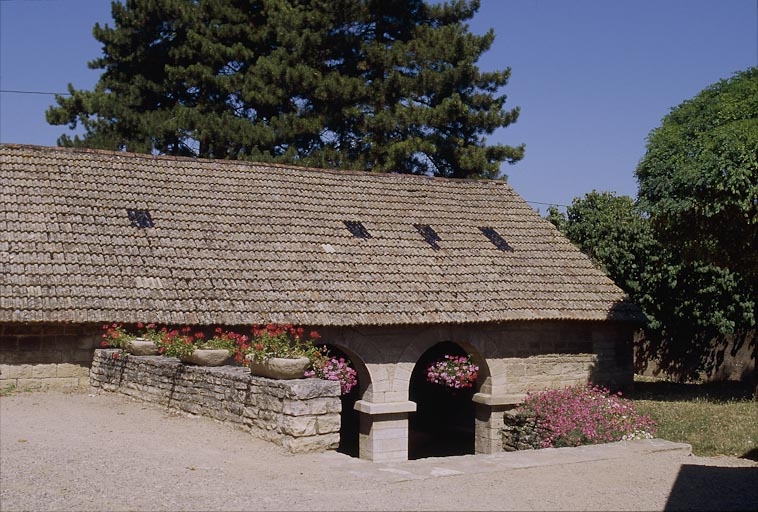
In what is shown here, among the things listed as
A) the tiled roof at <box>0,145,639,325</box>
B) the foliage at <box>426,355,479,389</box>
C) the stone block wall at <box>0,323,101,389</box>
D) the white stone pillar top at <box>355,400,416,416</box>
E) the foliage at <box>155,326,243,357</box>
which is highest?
the tiled roof at <box>0,145,639,325</box>

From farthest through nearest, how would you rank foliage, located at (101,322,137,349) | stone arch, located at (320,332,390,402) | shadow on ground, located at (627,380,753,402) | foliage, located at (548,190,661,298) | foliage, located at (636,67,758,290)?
foliage, located at (548,190,661,298) → shadow on ground, located at (627,380,753,402) → stone arch, located at (320,332,390,402) → foliage, located at (636,67,758,290) → foliage, located at (101,322,137,349)

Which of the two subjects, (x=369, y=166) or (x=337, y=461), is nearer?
(x=337, y=461)

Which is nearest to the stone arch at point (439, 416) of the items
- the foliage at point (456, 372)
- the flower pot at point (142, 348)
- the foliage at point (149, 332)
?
the foliage at point (456, 372)

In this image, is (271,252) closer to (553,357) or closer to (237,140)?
(553,357)

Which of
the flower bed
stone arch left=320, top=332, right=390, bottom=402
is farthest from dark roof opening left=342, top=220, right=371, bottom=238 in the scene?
the flower bed

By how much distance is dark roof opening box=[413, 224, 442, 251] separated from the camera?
1680 centimetres

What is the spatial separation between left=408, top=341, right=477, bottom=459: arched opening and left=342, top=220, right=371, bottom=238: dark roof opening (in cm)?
303

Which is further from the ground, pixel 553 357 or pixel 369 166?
pixel 369 166

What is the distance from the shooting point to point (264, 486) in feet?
22.7

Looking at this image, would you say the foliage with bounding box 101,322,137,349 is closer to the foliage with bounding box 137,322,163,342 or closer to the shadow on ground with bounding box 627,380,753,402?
the foliage with bounding box 137,322,163,342

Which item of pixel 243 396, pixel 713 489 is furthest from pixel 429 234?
pixel 713 489

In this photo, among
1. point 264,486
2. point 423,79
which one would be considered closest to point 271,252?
point 264,486

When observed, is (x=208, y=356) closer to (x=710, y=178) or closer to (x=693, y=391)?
(x=710, y=178)

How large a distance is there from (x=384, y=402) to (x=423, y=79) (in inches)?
574
